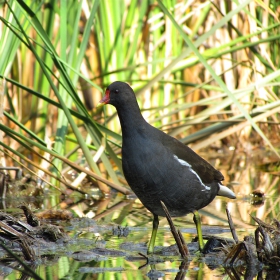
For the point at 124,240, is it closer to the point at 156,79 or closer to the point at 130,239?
the point at 130,239

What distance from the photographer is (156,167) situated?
3527mm

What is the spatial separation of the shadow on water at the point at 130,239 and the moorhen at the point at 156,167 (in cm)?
21

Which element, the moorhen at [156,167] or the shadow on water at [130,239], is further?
the moorhen at [156,167]

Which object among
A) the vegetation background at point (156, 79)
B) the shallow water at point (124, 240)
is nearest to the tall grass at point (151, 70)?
the vegetation background at point (156, 79)

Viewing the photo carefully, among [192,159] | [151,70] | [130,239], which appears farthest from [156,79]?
[130,239]

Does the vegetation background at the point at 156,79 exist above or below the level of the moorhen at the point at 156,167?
above

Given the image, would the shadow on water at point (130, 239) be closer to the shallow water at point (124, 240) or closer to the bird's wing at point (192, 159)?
the shallow water at point (124, 240)

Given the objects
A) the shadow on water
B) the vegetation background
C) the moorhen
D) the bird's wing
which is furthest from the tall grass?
the moorhen

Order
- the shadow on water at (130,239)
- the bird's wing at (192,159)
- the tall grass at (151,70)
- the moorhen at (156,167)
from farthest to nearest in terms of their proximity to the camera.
Answer: the tall grass at (151,70), the bird's wing at (192,159), the moorhen at (156,167), the shadow on water at (130,239)

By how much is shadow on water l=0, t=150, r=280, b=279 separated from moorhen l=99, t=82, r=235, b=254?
0.68 feet

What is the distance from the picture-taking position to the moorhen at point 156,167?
3510mm

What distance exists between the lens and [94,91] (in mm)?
7422

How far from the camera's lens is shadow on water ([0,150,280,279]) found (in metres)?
3.04

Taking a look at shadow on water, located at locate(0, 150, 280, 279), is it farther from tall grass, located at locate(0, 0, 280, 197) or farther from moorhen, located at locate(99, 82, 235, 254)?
tall grass, located at locate(0, 0, 280, 197)
